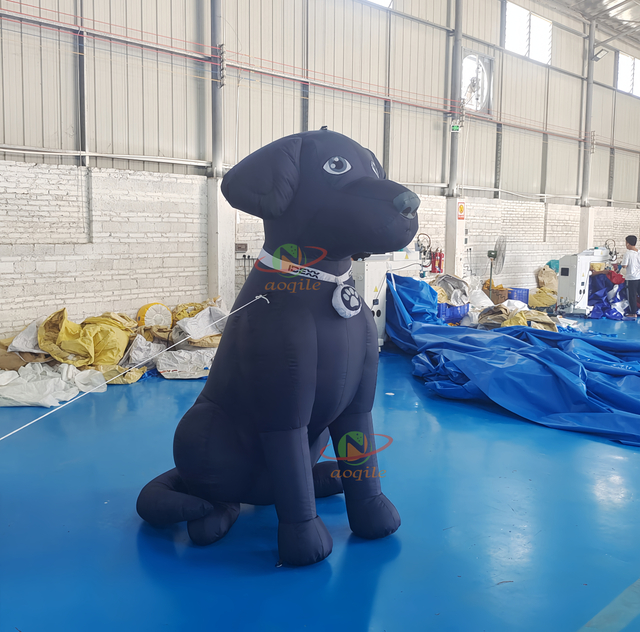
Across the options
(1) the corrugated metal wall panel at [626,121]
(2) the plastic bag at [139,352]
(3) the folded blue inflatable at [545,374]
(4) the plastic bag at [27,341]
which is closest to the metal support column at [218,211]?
(2) the plastic bag at [139,352]

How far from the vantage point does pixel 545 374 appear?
4.38 meters

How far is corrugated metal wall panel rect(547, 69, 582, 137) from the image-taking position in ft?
41.0

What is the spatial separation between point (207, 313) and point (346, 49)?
518 cm

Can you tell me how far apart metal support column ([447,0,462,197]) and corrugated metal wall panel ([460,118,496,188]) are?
277 mm

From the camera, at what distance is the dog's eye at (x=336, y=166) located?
2.11m

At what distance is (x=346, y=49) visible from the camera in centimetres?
890

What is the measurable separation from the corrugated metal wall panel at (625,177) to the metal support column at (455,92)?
21.1ft

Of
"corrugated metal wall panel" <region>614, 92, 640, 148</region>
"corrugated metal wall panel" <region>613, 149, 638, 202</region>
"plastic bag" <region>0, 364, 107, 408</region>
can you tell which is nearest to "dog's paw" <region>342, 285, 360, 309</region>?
"plastic bag" <region>0, 364, 107, 408</region>

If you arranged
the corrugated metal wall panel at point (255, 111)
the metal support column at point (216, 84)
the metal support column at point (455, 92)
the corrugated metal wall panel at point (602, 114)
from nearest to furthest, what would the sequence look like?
the metal support column at point (216, 84)
the corrugated metal wall panel at point (255, 111)
the metal support column at point (455, 92)
the corrugated metal wall panel at point (602, 114)

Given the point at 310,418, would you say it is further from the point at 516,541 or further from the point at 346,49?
the point at 346,49

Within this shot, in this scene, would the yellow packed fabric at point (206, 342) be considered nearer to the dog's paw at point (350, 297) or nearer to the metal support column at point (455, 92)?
the dog's paw at point (350, 297)

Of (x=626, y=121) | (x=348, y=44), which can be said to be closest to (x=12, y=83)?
(x=348, y=44)

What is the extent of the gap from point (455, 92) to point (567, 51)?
416 centimetres

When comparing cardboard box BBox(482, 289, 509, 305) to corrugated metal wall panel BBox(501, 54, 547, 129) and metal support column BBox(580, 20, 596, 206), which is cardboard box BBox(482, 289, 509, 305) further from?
metal support column BBox(580, 20, 596, 206)
